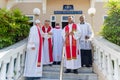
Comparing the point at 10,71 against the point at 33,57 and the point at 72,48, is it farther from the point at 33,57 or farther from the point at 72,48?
the point at 72,48

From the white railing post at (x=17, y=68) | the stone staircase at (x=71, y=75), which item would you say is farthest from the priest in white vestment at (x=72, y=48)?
the white railing post at (x=17, y=68)

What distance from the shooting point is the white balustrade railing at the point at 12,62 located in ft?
18.7

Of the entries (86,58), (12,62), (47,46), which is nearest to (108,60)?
(86,58)

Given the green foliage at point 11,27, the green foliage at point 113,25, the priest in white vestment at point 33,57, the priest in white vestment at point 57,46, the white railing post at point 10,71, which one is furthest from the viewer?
the priest in white vestment at point 57,46

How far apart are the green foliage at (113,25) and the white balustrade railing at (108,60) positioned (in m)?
0.45

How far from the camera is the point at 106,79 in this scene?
662 centimetres

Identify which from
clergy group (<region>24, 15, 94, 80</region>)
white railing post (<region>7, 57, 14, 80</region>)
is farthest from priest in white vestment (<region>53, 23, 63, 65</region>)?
white railing post (<region>7, 57, 14, 80</region>)

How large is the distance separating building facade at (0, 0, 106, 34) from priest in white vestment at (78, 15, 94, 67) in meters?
5.72

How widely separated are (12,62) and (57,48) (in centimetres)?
329

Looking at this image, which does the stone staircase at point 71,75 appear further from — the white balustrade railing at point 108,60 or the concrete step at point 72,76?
the white balustrade railing at point 108,60

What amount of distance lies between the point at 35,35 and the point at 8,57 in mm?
1589

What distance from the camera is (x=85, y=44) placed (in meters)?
8.52

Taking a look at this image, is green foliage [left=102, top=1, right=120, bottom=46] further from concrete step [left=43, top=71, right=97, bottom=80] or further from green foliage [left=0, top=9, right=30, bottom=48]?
green foliage [left=0, top=9, right=30, bottom=48]

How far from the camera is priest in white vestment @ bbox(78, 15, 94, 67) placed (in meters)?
8.47
